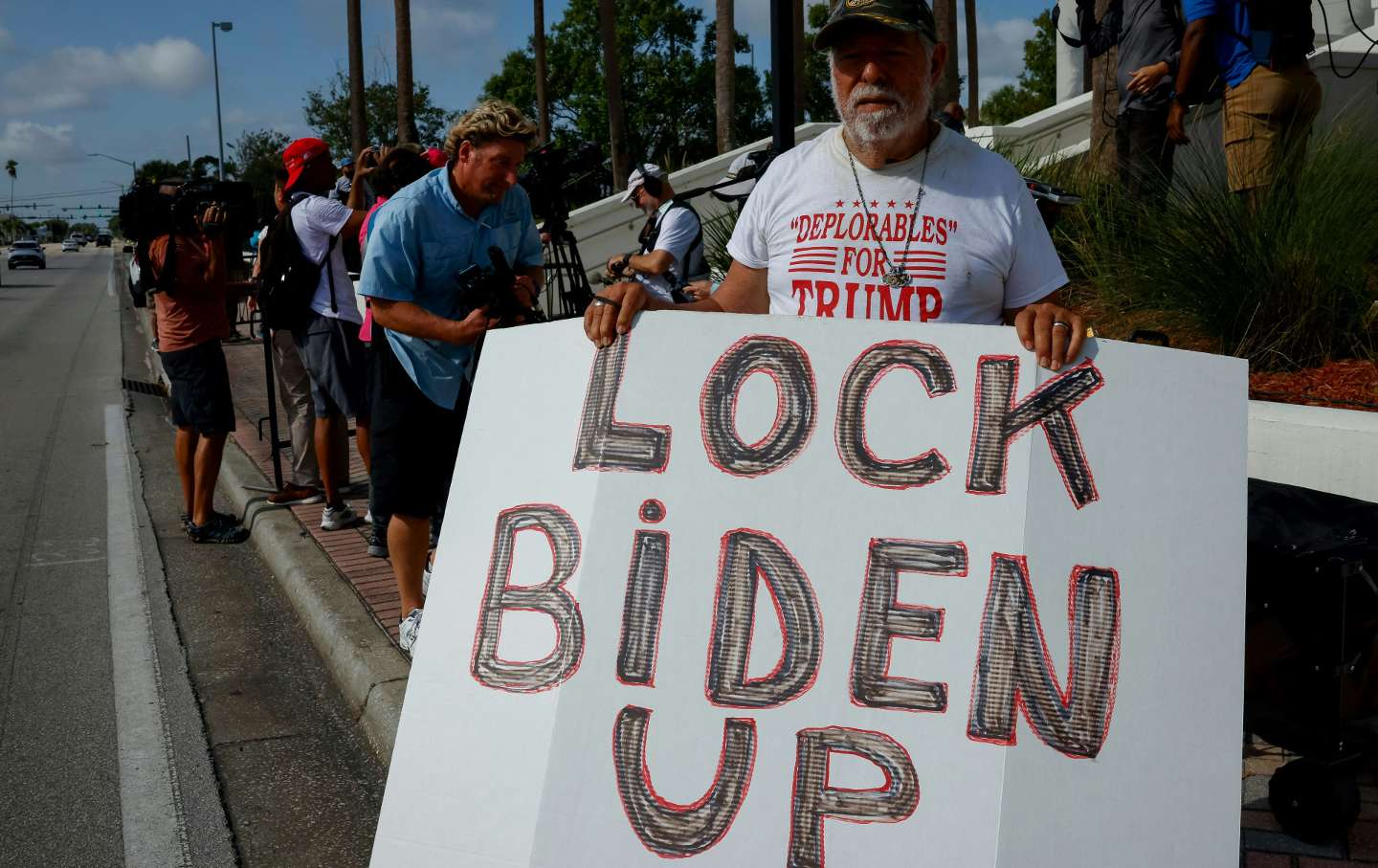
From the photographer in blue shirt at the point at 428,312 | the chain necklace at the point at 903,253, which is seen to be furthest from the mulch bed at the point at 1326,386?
the photographer in blue shirt at the point at 428,312

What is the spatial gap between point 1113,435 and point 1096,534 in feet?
0.57

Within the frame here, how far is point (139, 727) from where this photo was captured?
14.2ft

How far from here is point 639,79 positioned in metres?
59.6

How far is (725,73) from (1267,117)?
708 inches

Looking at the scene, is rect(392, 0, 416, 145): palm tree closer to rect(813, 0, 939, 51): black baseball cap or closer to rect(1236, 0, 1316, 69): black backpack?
rect(1236, 0, 1316, 69): black backpack

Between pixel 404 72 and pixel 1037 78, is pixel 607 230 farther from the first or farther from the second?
pixel 1037 78

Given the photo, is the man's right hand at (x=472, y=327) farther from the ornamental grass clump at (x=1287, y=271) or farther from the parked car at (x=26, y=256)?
the parked car at (x=26, y=256)

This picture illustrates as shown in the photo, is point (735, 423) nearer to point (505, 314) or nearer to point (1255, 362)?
point (505, 314)

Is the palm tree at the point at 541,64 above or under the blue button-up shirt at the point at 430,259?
above

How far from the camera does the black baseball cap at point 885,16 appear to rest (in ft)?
8.43

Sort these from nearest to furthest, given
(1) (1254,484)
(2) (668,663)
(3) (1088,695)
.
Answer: (3) (1088,695) < (2) (668,663) < (1) (1254,484)

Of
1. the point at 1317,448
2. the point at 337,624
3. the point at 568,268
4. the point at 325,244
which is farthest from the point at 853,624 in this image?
the point at 568,268

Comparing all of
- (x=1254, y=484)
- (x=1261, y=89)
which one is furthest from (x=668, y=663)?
(x=1261, y=89)

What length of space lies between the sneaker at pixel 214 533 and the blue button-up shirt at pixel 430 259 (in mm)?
3017
